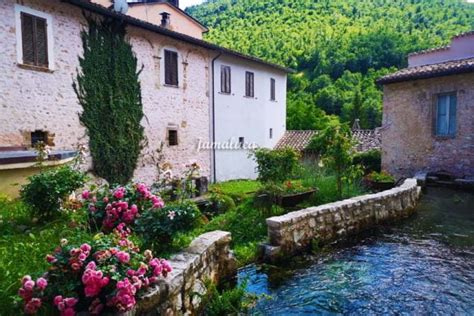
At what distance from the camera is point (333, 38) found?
55.7 meters

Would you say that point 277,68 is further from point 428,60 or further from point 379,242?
point 379,242

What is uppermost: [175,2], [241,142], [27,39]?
[175,2]

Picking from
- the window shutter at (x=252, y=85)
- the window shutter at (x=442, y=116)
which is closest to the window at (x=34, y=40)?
the window shutter at (x=252, y=85)

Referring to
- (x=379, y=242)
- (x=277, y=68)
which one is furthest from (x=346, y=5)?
(x=379, y=242)

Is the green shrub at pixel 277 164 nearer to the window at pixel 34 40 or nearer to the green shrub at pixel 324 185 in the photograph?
the green shrub at pixel 324 185

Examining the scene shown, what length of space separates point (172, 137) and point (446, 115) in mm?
11500

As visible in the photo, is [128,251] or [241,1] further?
[241,1]

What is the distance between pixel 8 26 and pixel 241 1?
61599 millimetres

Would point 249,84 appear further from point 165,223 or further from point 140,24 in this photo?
point 165,223

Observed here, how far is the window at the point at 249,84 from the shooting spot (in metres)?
20.3

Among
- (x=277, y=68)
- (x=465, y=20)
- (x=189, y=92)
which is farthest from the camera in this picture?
(x=465, y=20)

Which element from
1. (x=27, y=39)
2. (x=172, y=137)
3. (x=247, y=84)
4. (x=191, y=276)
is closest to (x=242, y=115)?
(x=247, y=84)

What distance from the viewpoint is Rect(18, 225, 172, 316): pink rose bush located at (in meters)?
2.64

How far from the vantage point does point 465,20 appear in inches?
1994
